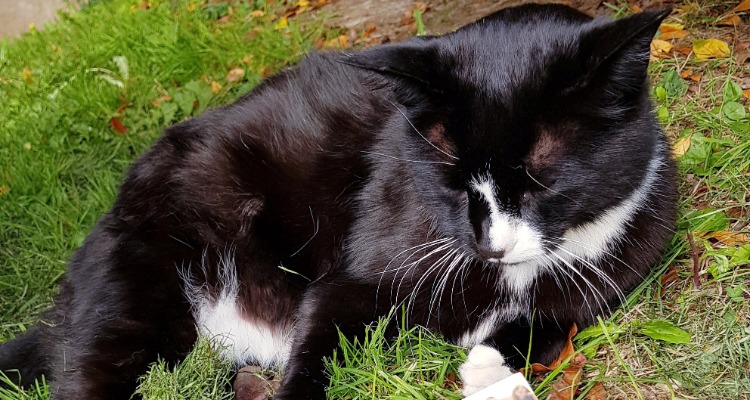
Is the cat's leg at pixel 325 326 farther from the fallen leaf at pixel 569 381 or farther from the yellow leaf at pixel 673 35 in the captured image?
the yellow leaf at pixel 673 35

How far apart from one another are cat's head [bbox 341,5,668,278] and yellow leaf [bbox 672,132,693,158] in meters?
0.92

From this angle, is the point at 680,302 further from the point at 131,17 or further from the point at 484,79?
the point at 131,17

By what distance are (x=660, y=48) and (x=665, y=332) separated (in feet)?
5.99

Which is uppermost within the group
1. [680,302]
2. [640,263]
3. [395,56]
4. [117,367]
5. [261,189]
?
[395,56]

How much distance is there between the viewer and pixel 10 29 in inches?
252

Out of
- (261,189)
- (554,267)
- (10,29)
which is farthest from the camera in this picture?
(10,29)

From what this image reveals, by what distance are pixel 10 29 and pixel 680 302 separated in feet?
20.3

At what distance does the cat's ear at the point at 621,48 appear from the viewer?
5.48ft

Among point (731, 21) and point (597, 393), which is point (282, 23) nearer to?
point (731, 21)

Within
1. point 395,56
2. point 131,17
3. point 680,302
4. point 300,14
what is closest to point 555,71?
point 395,56

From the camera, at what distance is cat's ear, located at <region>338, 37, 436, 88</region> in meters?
1.94

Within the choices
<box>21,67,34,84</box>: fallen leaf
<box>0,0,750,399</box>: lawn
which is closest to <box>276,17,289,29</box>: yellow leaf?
<box>0,0,750,399</box>: lawn

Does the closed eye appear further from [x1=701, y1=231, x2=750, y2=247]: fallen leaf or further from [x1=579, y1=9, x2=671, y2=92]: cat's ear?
[x1=701, y1=231, x2=750, y2=247]: fallen leaf

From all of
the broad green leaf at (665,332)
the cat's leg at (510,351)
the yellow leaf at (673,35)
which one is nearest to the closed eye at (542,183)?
the cat's leg at (510,351)
